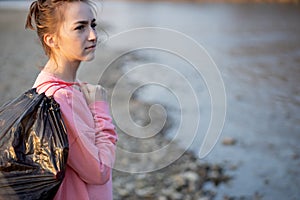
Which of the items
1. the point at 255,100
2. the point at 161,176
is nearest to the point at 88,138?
the point at 161,176

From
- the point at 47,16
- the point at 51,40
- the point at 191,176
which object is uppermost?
the point at 47,16

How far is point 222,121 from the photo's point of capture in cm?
659

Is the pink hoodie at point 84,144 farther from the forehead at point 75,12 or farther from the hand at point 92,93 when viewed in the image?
the forehead at point 75,12

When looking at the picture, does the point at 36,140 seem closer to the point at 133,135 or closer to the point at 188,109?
the point at 133,135

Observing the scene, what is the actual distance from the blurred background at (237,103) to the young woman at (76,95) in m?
1.44

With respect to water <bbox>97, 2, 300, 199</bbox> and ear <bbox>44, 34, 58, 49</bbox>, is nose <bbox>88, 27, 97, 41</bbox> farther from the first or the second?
water <bbox>97, 2, 300, 199</bbox>

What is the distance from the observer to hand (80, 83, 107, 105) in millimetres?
2006

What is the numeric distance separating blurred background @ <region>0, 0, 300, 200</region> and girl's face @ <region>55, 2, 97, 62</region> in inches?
56.8

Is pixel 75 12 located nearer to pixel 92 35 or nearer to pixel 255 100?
pixel 92 35

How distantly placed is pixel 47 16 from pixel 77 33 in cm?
16

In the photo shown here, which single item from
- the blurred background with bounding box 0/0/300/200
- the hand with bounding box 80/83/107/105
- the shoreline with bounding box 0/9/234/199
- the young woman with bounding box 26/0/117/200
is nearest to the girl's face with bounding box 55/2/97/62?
the young woman with bounding box 26/0/117/200

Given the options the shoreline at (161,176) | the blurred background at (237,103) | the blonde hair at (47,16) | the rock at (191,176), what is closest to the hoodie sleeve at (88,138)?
the blonde hair at (47,16)

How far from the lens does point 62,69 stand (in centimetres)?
205

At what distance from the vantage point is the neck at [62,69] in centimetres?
203
